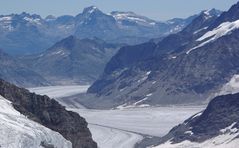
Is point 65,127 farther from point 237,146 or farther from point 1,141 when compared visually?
point 237,146

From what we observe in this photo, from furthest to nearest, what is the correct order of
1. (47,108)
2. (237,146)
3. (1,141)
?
(237,146), (47,108), (1,141)

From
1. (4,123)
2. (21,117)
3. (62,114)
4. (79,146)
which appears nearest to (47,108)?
(62,114)

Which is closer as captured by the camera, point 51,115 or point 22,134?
point 22,134

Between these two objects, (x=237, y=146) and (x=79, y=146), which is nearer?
(x=79, y=146)

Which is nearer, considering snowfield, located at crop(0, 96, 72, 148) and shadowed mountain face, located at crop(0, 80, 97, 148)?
snowfield, located at crop(0, 96, 72, 148)

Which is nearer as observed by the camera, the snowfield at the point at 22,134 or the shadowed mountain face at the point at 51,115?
the snowfield at the point at 22,134
